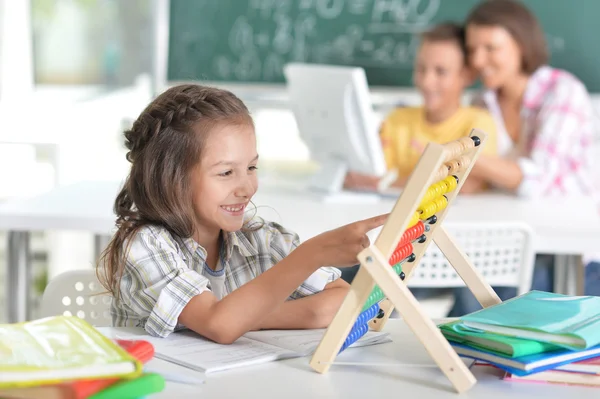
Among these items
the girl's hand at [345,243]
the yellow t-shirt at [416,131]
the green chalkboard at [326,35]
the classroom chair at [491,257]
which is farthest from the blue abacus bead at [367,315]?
the green chalkboard at [326,35]

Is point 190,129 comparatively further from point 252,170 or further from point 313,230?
point 313,230

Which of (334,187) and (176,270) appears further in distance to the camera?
(334,187)

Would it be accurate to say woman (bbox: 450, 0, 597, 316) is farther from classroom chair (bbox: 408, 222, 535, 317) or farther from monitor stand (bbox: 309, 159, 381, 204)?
classroom chair (bbox: 408, 222, 535, 317)

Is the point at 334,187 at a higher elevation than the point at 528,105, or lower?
lower

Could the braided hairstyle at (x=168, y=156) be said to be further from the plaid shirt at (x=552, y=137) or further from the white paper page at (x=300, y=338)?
the plaid shirt at (x=552, y=137)

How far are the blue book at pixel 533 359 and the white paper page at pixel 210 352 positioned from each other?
29 centimetres

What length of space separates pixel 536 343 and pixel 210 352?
48 centimetres

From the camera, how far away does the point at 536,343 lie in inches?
49.3

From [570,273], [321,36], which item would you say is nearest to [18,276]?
[570,273]

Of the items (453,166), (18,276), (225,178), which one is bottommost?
(18,276)

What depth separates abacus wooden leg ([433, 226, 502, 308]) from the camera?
58.4 inches

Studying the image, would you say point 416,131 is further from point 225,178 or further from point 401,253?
point 401,253

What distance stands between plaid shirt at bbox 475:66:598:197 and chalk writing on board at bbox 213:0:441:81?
0.90 m

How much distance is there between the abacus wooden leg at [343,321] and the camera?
123 centimetres
